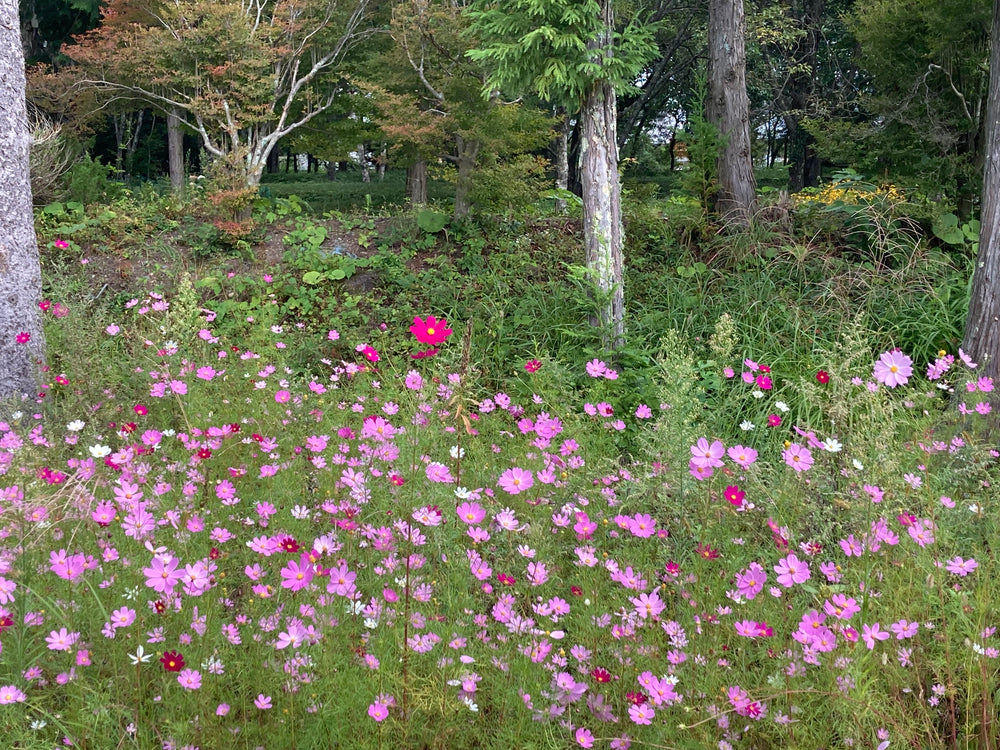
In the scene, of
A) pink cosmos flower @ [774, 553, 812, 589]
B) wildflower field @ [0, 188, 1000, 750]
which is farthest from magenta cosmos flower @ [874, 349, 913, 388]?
pink cosmos flower @ [774, 553, 812, 589]

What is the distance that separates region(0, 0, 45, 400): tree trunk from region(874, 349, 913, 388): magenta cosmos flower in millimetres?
4585

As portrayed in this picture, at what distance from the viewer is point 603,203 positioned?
16.3 ft

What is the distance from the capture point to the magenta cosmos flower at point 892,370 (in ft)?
6.47

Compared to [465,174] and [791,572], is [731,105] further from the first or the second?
[791,572]

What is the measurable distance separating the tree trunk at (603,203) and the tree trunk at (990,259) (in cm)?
208

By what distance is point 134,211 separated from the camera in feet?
25.5

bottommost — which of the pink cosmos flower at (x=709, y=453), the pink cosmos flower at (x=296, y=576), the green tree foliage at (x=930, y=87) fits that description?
the pink cosmos flower at (x=296, y=576)

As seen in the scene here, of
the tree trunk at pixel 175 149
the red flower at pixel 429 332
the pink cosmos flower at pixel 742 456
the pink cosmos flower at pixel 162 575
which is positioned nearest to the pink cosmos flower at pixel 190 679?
the pink cosmos flower at pixel 162 575

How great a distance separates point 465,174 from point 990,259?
195 inches

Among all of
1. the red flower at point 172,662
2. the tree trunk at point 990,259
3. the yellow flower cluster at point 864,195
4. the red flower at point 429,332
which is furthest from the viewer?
the yellow flower cluster at point 864,195

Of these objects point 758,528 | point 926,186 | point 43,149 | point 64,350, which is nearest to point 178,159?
point 43,149

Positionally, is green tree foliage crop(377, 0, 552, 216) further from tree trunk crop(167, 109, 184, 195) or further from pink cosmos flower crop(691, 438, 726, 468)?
tree trunk crop(167, 109, 184, 195)

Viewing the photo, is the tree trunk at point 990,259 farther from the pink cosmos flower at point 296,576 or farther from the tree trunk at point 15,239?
the tree trunk at point 15,239

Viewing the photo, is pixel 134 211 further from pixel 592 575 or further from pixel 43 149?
pixel 592 575
